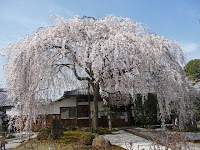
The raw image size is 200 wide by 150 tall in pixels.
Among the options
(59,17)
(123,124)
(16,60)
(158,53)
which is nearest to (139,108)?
(123,124)

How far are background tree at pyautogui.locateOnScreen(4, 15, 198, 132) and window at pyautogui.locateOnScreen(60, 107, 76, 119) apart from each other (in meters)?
8.31

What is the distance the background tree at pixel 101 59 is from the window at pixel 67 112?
8305 millimetres

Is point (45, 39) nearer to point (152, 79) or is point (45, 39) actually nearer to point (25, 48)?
point (25, 48)

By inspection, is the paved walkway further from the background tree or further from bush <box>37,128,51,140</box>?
bush <box>37,128,51,140</box>

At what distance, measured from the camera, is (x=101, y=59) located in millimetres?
7652

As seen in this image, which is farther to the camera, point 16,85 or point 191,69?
point 191,69

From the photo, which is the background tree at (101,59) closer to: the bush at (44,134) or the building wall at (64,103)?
the bush at (44,134)

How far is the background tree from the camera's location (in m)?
7.60

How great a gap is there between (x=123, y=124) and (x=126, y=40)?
11.9m

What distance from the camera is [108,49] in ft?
25.5

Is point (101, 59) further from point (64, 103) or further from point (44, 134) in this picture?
point (64, 103)

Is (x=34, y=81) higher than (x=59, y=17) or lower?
lower

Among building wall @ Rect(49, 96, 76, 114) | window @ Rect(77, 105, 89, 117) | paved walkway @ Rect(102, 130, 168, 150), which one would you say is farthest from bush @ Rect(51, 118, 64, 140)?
building wall @ Rect(49, 96, 76, 114)

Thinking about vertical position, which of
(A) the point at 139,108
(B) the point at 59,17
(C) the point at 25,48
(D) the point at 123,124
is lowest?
(D) the point at 123,124
